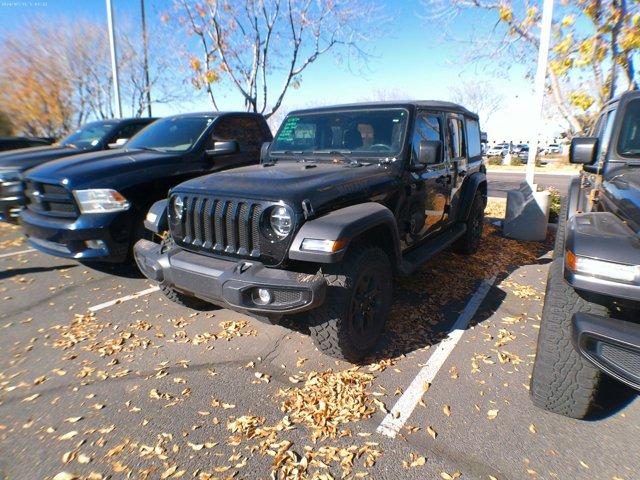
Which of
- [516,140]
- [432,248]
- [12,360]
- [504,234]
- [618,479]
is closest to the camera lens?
[618,479]

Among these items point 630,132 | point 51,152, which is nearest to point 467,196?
point 630,132

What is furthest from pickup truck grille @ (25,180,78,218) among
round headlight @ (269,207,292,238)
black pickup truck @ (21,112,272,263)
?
round headlight @ (269,207,292,238)

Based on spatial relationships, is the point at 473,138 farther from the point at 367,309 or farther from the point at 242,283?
the point at 242,283

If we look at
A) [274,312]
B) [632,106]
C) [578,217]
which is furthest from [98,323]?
[632,106]

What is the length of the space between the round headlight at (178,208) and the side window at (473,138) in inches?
158

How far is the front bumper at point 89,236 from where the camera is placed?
13.5 ft

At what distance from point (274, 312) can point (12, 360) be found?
7.35 ft

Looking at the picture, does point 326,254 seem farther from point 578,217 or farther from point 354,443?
point 578,217

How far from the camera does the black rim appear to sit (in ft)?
9.62

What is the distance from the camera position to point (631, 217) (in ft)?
7.21

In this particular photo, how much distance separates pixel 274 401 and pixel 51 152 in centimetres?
596

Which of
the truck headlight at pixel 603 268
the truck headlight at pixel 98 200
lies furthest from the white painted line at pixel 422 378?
the truck headlight at pixel 98 200

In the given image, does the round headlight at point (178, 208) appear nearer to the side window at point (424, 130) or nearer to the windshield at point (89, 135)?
the side window at point (424, 130)

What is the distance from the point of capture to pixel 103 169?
4328 mm
